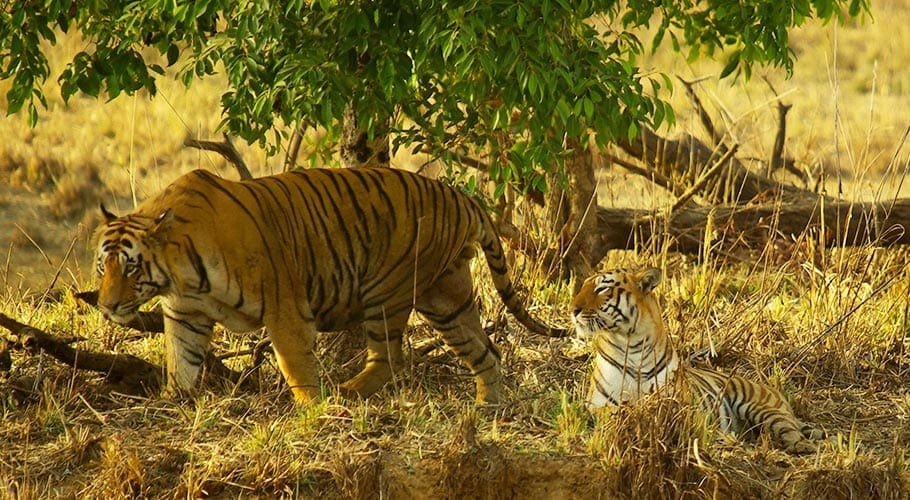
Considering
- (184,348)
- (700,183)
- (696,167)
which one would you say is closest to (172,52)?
(184,348)

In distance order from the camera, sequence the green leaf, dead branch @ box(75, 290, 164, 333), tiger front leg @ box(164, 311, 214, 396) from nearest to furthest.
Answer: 1. tiger front leg @ box(164, 311, 214, 396)
2. the green leaf
3. dead branch @ box(75, 290, 164, 333)

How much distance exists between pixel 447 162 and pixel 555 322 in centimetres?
137

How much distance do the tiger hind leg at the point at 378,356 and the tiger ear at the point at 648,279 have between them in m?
1.05

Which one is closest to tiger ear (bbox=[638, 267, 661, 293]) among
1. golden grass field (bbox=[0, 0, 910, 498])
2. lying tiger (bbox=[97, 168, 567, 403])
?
golden grass field (bbox=[0, 0, 910, 498])

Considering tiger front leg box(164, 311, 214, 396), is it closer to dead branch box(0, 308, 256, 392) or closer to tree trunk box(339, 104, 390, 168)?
dead branch box(0, 308, 256, 392)

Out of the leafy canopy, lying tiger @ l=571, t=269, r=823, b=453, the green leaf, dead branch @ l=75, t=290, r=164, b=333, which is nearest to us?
the leafy canopy

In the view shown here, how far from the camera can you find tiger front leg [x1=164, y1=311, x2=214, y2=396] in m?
6.03

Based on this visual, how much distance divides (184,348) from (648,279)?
1.93 metres

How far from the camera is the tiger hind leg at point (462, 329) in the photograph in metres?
6.47

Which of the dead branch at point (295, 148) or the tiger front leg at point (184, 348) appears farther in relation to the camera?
the dead branch at point (295, 148)

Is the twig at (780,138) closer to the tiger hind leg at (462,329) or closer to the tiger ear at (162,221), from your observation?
the tiger hind leg at (462,329)

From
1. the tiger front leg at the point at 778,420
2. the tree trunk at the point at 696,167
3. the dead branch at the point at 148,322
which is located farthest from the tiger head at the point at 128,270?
the tree trunk at the point at 696,167

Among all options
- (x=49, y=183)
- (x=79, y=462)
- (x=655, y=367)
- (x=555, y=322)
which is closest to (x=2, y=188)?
(x=49, y=183)

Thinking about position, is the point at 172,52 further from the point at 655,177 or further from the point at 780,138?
the point at 780,138
